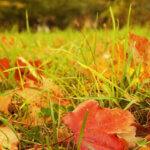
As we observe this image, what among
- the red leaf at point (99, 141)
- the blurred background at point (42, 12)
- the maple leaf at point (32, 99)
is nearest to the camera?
the red leaf at point (99, 141)

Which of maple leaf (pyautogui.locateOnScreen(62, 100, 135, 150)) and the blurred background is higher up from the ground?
maple leaf (pyautogui.locateOnScreen(62, 100, 135, 150))

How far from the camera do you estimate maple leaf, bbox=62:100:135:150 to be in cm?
57

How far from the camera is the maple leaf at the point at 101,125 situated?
1.86ft

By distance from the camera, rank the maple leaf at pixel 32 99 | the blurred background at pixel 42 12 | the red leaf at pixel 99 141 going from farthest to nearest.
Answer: the blurred background at pixel 42 12
the maple leaf at pixel 32 99
the red leaf at pixel 99 141

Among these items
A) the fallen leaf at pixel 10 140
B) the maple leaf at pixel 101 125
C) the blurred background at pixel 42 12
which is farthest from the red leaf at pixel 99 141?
the blurred background at pixel 42 12

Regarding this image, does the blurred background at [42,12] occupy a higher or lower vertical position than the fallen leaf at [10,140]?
lower

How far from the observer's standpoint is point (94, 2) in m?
12.0

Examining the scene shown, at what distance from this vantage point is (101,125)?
589mm

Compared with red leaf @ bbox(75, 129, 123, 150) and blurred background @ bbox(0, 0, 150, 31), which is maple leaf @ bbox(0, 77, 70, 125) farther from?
blurred background @ bbox(0, 0, 150, 31)

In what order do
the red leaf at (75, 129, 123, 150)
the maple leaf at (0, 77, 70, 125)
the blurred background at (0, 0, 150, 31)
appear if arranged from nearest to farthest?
the red leaf at (75, 129, 123, 150)
the maple leaf at (0, 77, 70, 125)
the blurred background at (0, 0, 150, 31)

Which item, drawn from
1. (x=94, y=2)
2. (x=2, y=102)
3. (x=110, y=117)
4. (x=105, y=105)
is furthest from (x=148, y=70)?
(x=94, y=2)

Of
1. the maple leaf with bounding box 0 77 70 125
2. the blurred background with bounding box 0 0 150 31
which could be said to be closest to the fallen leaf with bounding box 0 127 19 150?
the maple leaf with bounding box 0 77 70 125

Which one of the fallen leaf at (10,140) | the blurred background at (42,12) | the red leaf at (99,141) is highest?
the red leaf at (99,141)

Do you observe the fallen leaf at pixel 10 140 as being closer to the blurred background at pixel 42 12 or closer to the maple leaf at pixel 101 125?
the maple leaf at pixel 101 125
